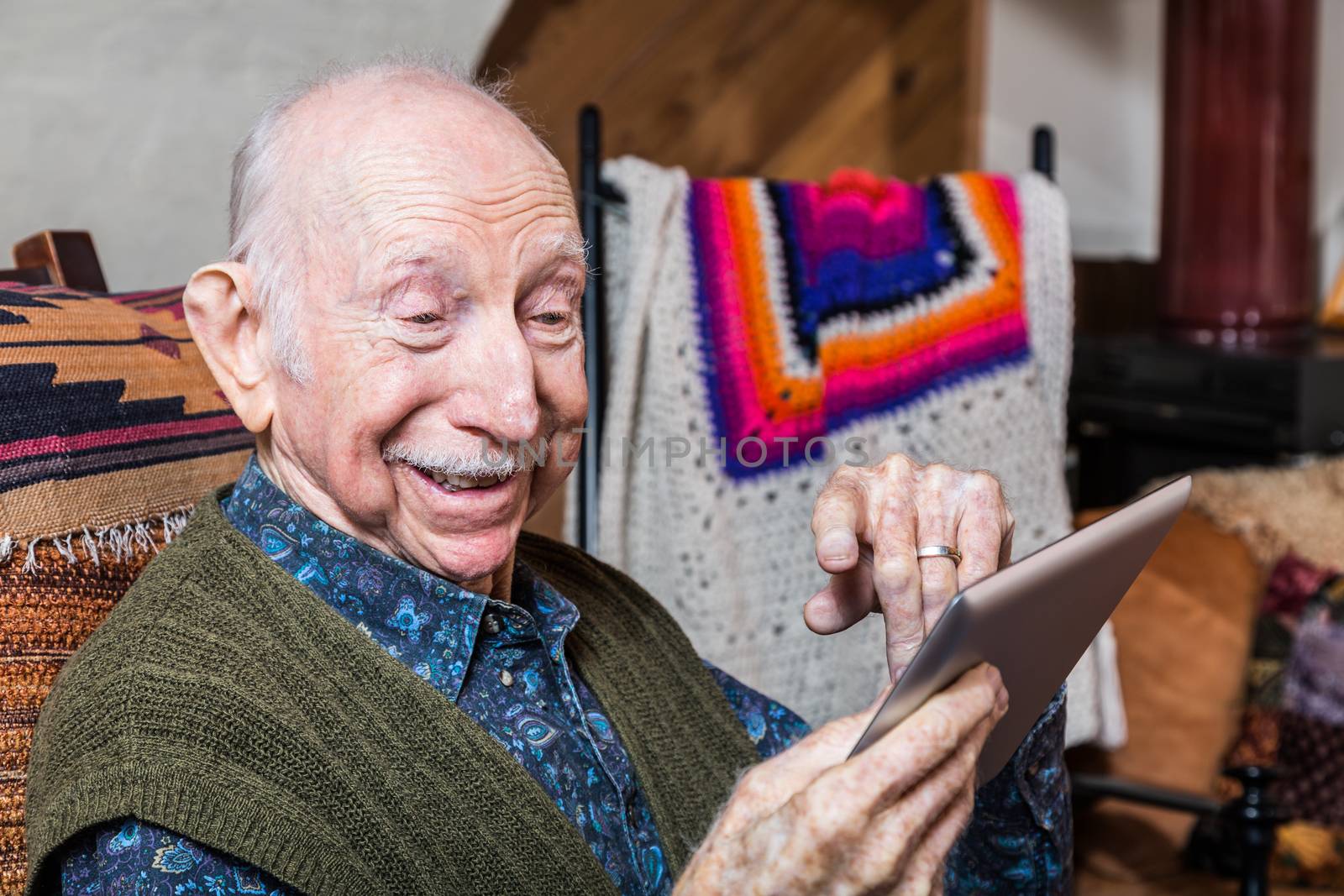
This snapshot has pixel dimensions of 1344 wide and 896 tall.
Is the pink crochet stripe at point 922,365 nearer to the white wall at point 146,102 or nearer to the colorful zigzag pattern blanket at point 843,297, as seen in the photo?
the colorful zigzag pattern blanket at point 843,297

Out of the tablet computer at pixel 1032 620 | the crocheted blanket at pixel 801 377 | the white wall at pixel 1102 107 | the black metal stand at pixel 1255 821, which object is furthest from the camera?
the white wall at pixel 1102 107

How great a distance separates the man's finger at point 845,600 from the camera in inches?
34.5

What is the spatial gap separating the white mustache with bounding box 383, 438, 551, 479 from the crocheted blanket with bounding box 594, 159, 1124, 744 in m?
0.76

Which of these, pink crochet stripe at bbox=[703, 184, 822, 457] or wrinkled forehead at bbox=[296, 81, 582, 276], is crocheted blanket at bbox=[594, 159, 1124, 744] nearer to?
pink crochet stripe at bbox=[703, 184, 822, 457]

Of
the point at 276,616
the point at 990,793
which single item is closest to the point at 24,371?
the point at 276,616

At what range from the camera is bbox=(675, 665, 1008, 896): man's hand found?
25.1 inches

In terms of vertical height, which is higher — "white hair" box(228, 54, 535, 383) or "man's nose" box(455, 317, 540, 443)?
"white hair" box(228, 54, 535, 383)

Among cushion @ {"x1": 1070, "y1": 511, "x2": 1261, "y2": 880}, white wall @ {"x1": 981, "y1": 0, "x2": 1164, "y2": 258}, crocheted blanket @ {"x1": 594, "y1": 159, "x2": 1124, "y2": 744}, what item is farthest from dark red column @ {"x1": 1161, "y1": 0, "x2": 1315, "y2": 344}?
crocheted blanket @ {"x1": 594, "y1": 159, "x2": 1124, "y2": 744}

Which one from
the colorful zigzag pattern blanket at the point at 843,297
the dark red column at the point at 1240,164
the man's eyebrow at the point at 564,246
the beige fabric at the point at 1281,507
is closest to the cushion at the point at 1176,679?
the beige fabric at the point at 1281,507

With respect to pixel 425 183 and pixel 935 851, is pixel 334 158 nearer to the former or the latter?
pixel 425 183

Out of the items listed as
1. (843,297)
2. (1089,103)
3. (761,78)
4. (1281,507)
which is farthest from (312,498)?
(1089,103)

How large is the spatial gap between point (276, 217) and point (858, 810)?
1.67ft

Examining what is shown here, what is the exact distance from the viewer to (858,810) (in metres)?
0.63

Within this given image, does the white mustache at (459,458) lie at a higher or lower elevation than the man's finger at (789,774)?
higher
